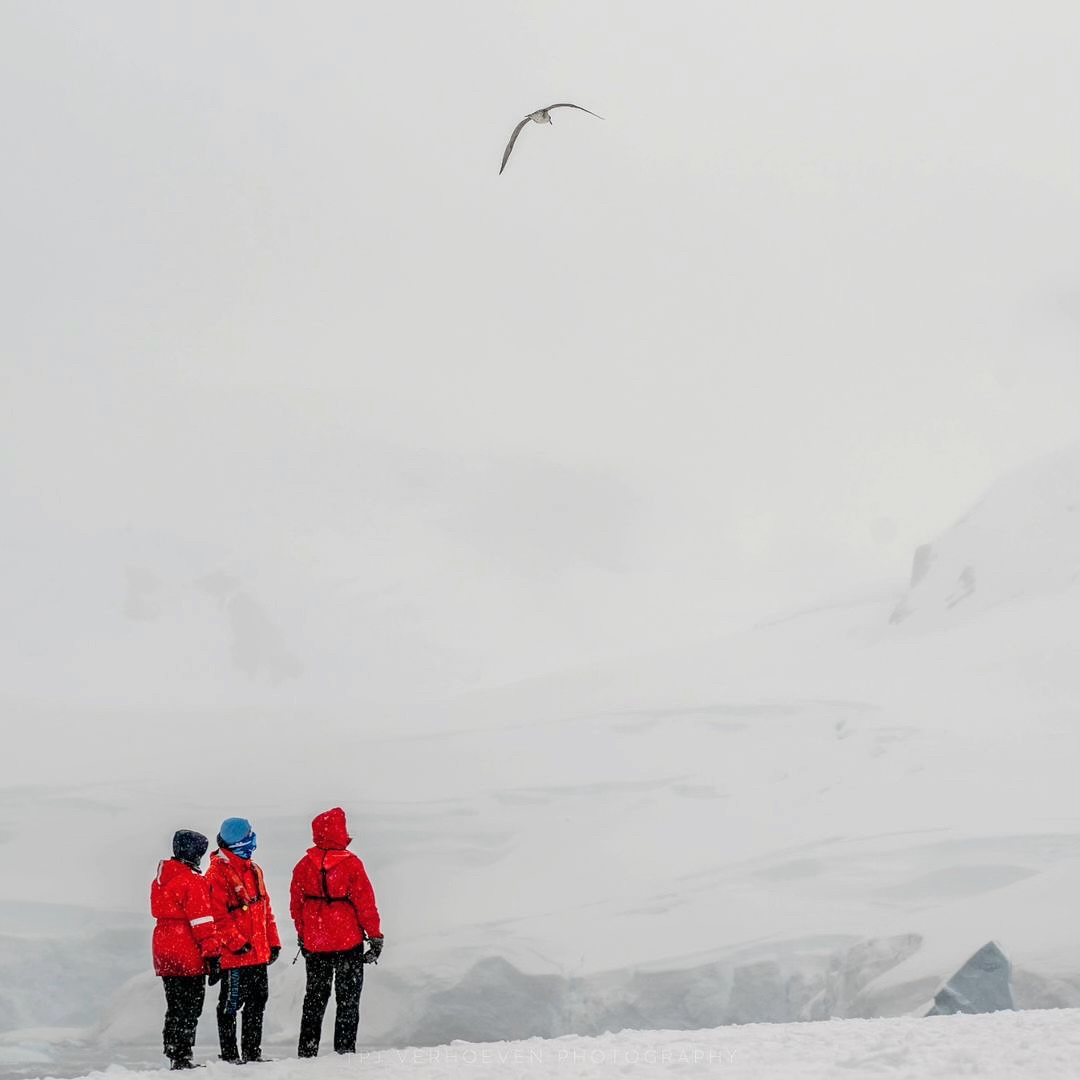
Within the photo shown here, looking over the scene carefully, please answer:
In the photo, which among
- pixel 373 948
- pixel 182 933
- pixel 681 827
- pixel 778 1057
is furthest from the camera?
pixel 681 827

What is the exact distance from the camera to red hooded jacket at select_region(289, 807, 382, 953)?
5.54 metres

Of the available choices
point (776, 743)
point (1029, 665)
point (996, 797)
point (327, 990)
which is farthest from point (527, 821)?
point (327, 990)

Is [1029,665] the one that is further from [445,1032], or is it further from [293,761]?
[293,761]

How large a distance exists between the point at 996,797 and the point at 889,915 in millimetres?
5708

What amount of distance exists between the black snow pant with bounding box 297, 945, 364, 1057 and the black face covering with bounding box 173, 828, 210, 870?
75cm

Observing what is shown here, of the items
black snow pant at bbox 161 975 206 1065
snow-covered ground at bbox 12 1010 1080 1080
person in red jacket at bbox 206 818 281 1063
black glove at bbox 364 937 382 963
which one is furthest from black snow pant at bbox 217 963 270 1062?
black glove at bbox 364 937 382 963

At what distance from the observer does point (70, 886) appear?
30.4 m

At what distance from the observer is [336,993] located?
5605 millimetres

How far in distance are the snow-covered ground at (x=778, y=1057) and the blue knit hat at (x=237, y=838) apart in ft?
3.05

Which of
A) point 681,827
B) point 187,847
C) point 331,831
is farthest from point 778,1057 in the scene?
point 681,827

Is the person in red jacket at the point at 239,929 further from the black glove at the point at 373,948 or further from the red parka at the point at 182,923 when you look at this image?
the black glove at the point at 373,948

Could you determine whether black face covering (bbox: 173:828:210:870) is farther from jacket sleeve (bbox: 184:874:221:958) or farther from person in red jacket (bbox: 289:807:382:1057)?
person in red jacket (bbox: 289:807:382:1057)

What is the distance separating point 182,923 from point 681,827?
24129 mm

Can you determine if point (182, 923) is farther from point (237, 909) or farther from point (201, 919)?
point (237, 909)
